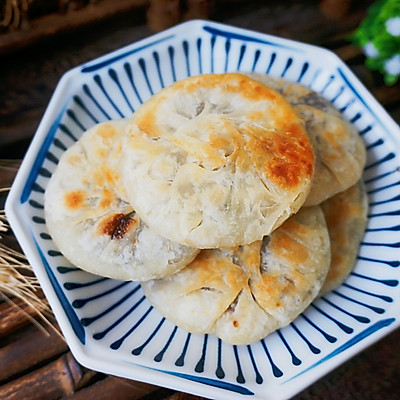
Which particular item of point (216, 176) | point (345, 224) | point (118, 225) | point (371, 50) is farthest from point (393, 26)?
point (118, 225)

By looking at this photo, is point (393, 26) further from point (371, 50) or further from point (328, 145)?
point (328, 145)

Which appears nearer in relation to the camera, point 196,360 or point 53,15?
point 196,360

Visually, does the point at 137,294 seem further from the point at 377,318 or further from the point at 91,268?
the point at 377,318

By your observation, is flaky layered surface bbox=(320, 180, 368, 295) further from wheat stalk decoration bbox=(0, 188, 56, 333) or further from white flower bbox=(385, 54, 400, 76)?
wheat stalk decoration bbox=(0, 188, 56, 333)

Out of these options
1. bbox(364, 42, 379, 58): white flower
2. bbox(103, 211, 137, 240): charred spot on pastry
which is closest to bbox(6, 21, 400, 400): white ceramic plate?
bbox(103, 211, 137, 240): charred spot on pastry

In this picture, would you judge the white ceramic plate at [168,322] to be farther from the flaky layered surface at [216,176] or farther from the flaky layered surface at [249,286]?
the flaky layered surface at [216,176]

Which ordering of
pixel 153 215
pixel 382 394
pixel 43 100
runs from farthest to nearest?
pixel 43 100 → pixel 382 394 → pixel 153 215

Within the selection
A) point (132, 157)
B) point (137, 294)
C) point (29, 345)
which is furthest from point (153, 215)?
point (29, 345)
